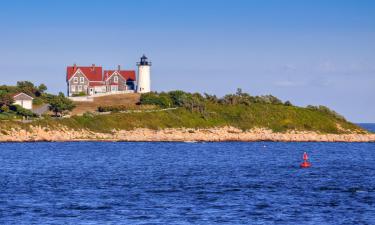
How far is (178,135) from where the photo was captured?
134875 millimetres

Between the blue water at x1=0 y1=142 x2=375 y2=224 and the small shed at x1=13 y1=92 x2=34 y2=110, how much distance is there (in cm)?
3967

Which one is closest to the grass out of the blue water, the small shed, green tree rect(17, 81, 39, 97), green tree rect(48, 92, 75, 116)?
green tree rect(48, 92, 75, 116)

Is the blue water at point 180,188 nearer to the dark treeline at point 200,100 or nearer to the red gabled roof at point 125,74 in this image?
the dark treeline at point 200,100

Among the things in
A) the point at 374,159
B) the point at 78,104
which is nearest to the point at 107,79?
the point at 78,104

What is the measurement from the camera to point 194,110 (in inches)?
5856

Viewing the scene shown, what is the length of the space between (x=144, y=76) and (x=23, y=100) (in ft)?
101

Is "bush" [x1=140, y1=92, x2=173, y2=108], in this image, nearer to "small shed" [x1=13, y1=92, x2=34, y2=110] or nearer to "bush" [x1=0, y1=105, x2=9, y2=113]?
"small shed" [x1=13, y1=92, x2=34, y2=110]

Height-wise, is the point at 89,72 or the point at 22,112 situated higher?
the point at 89,72

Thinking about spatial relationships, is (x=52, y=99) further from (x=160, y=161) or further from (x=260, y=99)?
(x=160, y=161)

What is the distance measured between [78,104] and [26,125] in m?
28.8

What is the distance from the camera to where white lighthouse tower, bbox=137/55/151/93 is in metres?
164

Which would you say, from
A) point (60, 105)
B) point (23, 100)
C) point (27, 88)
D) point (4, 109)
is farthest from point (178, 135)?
point (27, 88)

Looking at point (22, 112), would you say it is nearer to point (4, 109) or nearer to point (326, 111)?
point (4, 109)

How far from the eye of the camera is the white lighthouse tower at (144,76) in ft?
539
